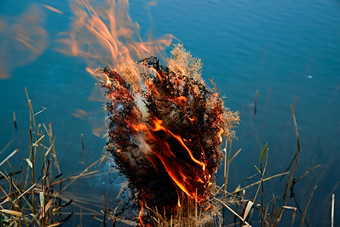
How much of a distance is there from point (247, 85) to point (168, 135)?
117 inches

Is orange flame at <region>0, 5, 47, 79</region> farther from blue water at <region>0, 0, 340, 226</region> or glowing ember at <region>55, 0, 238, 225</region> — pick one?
glowing ember at <region>55, 0, 238, 225</region>

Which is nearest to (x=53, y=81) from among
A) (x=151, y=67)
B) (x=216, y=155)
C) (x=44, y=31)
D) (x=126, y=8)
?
(x=44, y=31)

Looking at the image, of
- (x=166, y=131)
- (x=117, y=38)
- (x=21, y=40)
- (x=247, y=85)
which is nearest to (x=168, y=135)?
(x=166, y=131)

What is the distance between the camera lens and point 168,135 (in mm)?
1724

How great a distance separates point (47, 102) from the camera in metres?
4.00

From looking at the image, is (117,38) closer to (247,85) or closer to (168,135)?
(168,135)

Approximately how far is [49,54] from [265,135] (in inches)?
121

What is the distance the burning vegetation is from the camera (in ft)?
5.62

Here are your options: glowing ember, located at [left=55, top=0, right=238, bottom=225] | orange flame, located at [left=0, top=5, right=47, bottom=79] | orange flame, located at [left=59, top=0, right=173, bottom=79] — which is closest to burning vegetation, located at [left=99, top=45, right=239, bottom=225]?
A: glowing ember, located at [left=55, top=0, right=238, bottom=225]

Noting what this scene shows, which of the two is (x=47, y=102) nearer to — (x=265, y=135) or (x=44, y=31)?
(x=44, y=31)

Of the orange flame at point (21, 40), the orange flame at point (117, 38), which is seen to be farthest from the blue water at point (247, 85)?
the orange flame at point (117, 38)

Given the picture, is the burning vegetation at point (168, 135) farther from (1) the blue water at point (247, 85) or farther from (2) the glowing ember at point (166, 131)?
(1) the blue water at point (247, 85)

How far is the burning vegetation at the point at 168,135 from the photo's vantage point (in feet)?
5.62

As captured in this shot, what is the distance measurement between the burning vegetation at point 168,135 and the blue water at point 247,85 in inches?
48.9
